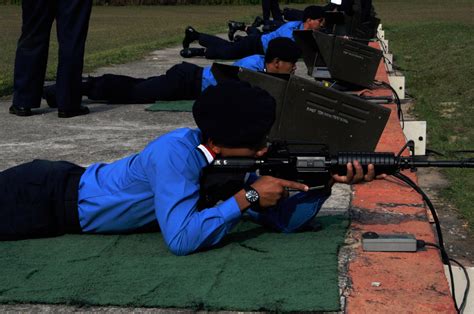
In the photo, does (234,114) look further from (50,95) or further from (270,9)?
(270,9)

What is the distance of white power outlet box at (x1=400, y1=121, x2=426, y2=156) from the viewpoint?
23.8 feet

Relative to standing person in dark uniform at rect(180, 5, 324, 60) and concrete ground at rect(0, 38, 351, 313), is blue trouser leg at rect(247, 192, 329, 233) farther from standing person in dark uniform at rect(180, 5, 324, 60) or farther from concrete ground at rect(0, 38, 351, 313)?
standing person in dark uniform at rect(180, 5, 324, 60)

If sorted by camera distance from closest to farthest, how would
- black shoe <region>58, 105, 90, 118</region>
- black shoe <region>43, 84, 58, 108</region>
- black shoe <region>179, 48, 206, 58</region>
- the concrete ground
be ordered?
the concrete ground → black shoe <region>58, 105, 90, 118</region> → black shoe <region>43, 84, 58, 108</region> → black shoe <region>179, 48, 206, 58</region>

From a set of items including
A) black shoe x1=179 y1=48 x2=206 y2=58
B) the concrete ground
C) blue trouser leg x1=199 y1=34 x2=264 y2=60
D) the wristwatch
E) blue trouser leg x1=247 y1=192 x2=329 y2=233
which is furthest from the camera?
black shoe x1=179 y1=48 x2=206 y2=58

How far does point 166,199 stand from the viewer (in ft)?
12.8

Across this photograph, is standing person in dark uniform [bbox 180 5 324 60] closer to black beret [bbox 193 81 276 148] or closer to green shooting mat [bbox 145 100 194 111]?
green shooting mat [bbox 145 100 194 111]

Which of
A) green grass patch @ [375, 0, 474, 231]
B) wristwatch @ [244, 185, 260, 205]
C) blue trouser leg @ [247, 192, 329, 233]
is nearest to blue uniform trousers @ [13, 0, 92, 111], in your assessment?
green grass patch @ [375, 0, 474, 231]

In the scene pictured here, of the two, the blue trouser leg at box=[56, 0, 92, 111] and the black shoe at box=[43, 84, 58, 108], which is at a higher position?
the blue trouser leg at box=[56, 0, 92, 111]

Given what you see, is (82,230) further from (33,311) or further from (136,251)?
(33,311)

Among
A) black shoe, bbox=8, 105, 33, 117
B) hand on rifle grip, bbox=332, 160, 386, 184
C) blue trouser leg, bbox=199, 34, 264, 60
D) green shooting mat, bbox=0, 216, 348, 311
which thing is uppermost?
hand on rifle grip, bbox=332, 160, 386, 184

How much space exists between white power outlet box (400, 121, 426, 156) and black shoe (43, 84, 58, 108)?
3.12m

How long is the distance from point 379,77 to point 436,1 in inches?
1425

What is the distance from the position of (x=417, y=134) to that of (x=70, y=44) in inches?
114

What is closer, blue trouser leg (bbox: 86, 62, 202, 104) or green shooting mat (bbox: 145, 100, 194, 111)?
green shooting mat (bbox: 145, 100, 194, 111)
